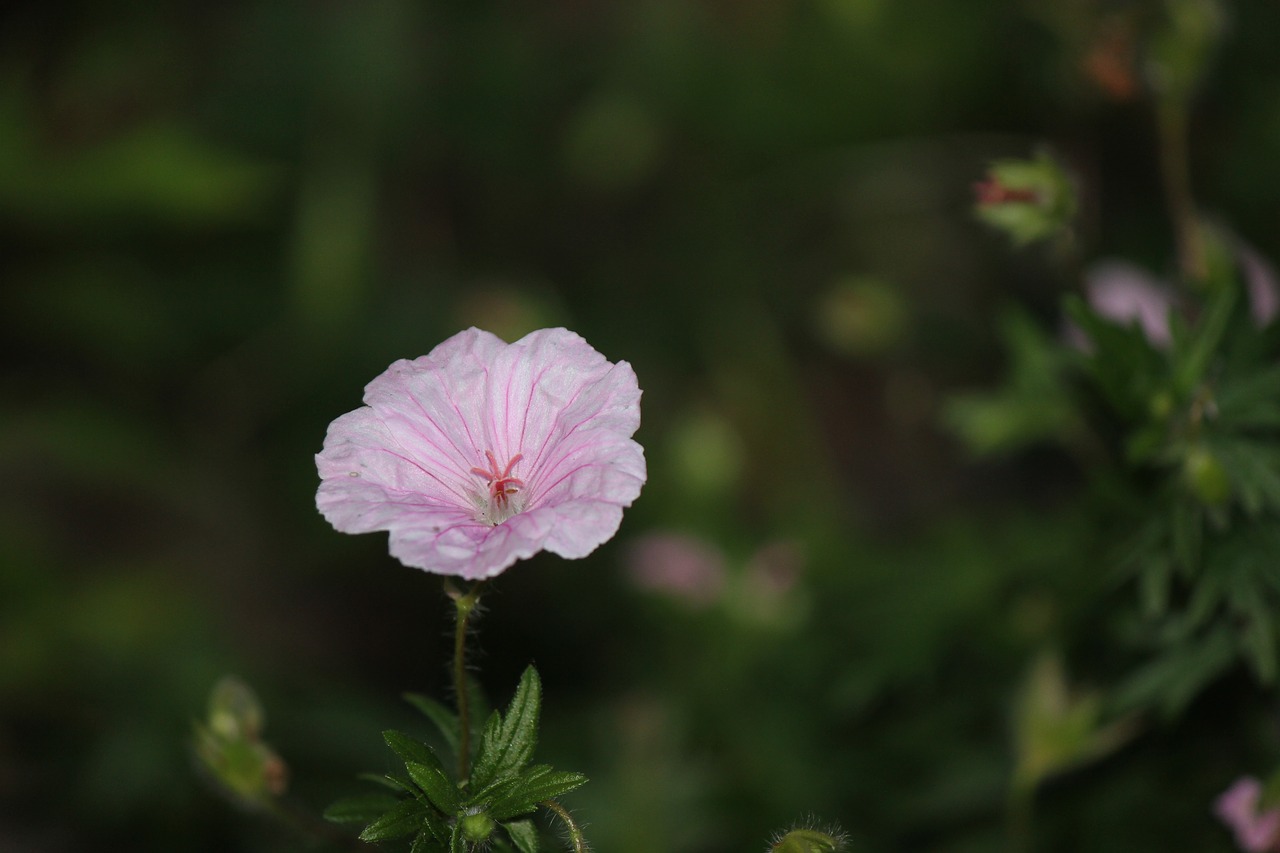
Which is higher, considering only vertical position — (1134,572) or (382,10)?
(382,10)

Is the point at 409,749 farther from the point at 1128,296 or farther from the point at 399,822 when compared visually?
the point at 1128,296

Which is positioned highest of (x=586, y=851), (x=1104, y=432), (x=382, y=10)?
(x=382, y=10)

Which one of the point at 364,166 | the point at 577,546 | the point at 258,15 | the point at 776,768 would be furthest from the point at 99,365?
the point at 577,546

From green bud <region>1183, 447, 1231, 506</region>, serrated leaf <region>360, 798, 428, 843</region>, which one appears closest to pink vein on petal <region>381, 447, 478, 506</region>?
serrated leaf <region>360, 798, 428, 843</region>

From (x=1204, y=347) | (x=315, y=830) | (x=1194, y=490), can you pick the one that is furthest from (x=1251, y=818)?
(x=315, y=830)

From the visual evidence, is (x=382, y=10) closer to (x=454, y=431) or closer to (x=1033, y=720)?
(x=454, y=431)

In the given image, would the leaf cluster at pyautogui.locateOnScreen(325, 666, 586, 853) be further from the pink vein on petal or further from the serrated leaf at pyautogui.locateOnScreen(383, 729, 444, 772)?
the pink vein on petal

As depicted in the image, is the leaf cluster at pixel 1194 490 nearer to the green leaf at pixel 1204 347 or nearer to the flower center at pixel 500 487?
the green leaf at pixel 1204 347
